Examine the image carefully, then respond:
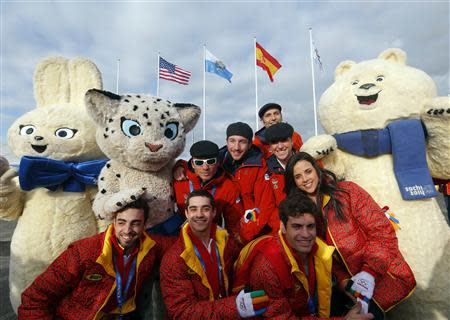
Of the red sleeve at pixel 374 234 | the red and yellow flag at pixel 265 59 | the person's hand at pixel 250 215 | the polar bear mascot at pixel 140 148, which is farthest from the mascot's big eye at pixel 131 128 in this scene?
the red and yellow flag at pixel 265 59

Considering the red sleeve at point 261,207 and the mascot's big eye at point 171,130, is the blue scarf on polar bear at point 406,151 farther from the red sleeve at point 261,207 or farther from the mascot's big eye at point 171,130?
the mascot's big eye at point 171,130

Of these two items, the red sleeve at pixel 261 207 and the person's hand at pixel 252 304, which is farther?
the red sleeve at pixel 261 207

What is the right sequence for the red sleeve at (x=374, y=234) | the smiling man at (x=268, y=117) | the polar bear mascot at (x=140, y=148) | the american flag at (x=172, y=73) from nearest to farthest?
the red sleeve at (x=374, y=234) < the polar bear mascot at (x=140, y=148) < the smiling man at (x=268, y=117) < the american flag at (x=172, y=73)

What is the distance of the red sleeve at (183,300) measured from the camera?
2217 millimetres

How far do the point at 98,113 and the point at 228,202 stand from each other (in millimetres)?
1653

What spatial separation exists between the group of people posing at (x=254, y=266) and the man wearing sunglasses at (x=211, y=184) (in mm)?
445

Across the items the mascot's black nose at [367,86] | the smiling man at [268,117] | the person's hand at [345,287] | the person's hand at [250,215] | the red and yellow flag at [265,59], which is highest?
the red and yellow flag at [265,59]

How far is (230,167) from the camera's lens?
3.58 meters

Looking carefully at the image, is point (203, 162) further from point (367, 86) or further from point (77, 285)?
point (367, 86)

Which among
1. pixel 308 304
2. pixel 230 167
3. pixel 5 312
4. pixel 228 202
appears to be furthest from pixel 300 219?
pixel 5 312

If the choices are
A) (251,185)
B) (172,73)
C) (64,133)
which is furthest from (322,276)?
(172,73)

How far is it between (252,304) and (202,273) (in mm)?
518

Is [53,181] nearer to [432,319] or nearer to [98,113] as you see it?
[98,113]

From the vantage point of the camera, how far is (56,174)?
3076mm
